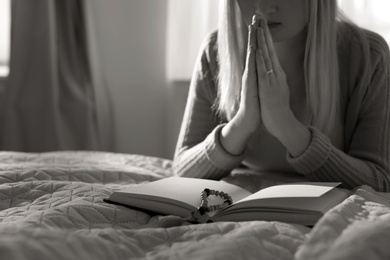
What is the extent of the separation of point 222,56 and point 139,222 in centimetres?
65

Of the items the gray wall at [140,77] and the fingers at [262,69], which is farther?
the gray wall at [140,77]

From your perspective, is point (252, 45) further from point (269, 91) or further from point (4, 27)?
point (4, 27)

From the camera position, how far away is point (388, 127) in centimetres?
140

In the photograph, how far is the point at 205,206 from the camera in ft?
3.35

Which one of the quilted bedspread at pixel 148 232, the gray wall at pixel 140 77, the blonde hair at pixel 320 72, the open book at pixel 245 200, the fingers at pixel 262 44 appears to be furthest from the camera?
the gray wall at pixel 140 77

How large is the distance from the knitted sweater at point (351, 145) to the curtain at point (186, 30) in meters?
0.89

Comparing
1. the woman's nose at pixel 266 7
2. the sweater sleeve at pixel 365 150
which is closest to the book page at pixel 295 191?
the sweater sleeve at pixel 365 150

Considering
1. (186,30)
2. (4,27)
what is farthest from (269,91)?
(4,27)

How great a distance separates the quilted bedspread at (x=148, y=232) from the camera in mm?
723

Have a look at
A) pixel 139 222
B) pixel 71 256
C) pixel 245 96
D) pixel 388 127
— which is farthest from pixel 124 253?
pixel 388 127

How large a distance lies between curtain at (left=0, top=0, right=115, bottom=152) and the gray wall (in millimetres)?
70

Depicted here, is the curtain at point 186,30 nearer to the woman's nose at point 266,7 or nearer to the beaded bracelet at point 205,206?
the woman's nose at point 266,7

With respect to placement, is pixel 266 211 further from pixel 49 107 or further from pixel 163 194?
pixel 49 107

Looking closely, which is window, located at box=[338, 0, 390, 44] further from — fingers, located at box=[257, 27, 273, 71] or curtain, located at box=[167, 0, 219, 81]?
fingers, located at box=[257, 27, 273, 71]
